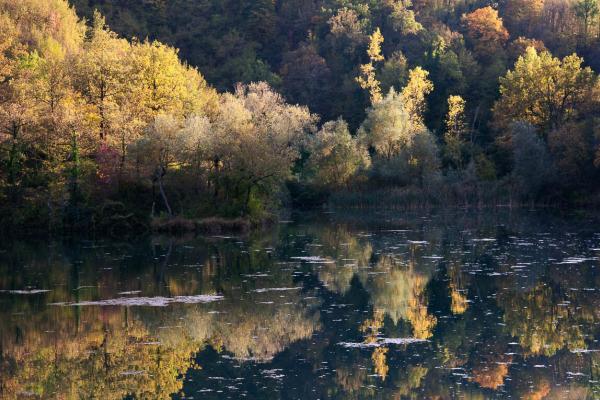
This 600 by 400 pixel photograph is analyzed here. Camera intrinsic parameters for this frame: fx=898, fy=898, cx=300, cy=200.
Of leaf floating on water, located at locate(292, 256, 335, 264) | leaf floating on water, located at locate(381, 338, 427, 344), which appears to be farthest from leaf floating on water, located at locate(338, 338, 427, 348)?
leaf floating on water, located at locate(292, 256, 335, 264)

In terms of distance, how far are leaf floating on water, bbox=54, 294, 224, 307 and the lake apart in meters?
0.06

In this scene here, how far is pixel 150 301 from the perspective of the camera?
24.1m

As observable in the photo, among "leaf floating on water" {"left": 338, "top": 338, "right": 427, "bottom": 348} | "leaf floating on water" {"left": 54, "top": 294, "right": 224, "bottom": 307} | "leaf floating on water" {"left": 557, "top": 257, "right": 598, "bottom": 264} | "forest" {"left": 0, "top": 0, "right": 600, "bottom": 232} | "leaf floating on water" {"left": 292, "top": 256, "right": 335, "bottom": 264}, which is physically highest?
"forest" {"left": 0, "top": 0, "right": 600, "bottom": 232}

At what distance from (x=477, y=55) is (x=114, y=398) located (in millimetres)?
74154

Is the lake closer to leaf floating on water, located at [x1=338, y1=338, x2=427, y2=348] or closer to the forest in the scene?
leaf floating on water, located at [x1=338, y1=338, x2=427, y2=348]

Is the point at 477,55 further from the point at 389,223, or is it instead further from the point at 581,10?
the point at 389,223

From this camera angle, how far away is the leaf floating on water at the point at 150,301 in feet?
77.6

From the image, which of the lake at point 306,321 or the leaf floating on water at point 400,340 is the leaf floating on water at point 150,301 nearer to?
the lake at point 306,321

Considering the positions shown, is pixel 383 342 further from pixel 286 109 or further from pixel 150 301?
pixel 286 109

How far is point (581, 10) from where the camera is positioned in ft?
265

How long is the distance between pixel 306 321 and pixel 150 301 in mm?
5025

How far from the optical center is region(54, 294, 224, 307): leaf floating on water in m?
23.7

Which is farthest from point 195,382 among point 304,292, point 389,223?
point 389,223

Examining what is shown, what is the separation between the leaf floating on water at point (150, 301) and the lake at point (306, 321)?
57 millimetres
